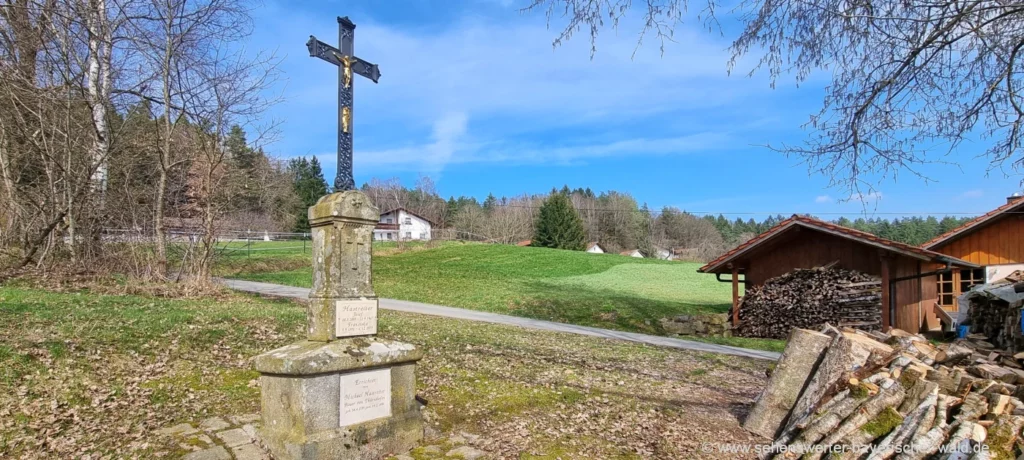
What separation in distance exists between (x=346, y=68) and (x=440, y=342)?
5399mm

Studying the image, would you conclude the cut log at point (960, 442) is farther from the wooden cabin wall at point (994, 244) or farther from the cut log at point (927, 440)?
the wooden cabin wall at point (994, 244)

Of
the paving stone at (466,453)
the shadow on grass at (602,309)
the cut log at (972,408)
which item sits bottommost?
the shadow on grass at (602,309)

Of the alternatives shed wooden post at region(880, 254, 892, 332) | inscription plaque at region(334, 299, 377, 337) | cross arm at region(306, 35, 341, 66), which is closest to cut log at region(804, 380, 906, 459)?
inscription plaque at region(334, 299, 377, 337)

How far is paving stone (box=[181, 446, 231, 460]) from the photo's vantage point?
171 inches

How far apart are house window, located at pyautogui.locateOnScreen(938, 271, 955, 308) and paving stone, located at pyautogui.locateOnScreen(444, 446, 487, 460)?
72.1 feet

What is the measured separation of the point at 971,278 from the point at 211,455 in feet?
81.1

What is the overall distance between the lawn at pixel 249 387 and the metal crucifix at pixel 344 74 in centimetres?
257

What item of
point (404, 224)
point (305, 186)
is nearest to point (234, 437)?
point (305, 186)

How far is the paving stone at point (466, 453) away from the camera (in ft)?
15.4

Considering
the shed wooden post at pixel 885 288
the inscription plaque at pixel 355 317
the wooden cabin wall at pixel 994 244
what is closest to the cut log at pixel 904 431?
the inscription plaque at pixel 355 317

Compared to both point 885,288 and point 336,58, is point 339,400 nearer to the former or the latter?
point 336,58

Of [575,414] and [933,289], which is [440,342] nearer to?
[575,414]

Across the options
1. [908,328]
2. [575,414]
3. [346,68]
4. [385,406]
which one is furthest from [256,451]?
[908,328]

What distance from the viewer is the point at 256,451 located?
4551 mm
